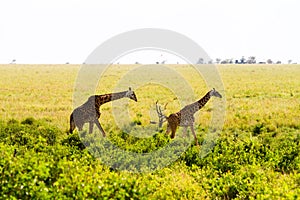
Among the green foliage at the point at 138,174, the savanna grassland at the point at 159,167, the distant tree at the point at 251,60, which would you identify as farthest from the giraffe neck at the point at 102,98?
the distant tree at the point at 251,60

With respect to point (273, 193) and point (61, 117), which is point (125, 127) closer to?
point (61, 117)

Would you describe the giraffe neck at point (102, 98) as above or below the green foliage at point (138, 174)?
above

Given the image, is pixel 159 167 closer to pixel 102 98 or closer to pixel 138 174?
pixel 138 174

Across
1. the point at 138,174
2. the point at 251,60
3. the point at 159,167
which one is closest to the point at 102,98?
the point at 159,167

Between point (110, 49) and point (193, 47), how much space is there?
2190 millimetres

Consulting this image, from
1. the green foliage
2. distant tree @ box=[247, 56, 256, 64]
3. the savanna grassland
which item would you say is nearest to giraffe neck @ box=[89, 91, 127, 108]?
the savanna grassland

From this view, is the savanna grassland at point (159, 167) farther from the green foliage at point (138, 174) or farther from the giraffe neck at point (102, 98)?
the giraffe neck at point (102, 98)

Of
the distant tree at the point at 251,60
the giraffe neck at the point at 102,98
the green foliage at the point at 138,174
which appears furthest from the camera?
the distant tree at the point at 251,60

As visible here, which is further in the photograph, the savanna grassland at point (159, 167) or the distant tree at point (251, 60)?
the distant tree at point (251, 60)

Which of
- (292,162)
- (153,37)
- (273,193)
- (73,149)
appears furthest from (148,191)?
(153,37)

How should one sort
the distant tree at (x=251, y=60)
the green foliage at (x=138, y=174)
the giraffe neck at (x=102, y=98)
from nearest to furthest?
the green foliage at (x=138, y=174)
the giraffe neck at (x=102, y=98)
the distant tree at (x=251, y=60)

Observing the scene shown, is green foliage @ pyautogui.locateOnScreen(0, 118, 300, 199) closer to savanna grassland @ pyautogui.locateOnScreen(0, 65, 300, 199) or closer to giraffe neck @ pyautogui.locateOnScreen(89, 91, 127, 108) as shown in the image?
savanna grassland @ pyautogui.locateOnScreen(0, 65, 300, 199)

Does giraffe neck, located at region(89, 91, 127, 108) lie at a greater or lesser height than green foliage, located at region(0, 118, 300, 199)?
greater

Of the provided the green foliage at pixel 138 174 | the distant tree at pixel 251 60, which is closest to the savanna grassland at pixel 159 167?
the green foliage at pixel 138 174
